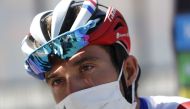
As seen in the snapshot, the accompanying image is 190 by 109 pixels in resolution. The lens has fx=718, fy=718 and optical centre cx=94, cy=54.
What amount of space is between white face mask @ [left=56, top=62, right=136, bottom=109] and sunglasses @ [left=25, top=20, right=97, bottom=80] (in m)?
0.19

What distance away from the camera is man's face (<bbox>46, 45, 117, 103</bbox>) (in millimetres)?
3496

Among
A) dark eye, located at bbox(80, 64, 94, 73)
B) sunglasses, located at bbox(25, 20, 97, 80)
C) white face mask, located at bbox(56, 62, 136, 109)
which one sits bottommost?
white face mask, located at bbox(56, 62, 136, 109)

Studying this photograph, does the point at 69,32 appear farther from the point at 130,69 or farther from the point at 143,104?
the point at 143,104

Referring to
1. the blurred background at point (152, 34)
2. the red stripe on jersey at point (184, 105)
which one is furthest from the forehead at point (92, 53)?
the blurred background at point (152, 34)

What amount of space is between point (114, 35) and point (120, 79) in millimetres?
230

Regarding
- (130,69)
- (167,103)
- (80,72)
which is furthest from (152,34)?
(80,72)

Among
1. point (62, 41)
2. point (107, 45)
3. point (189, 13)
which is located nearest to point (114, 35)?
point (107, 45)

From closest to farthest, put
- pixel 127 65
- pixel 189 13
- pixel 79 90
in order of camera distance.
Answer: pixel 79 90 < pixel 127 65 < pixel 189 13

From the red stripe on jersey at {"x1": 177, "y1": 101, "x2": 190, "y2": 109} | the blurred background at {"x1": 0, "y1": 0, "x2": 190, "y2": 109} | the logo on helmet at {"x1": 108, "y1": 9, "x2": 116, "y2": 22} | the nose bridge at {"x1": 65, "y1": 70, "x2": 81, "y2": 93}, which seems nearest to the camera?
the nose bridge at {"x1": 65, "y1": 70, "x2": 81, "y2": 93}

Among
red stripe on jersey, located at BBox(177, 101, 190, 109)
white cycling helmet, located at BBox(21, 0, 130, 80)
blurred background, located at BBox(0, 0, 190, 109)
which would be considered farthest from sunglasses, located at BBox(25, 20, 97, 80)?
blurred background, located at BBox(0, 0, 190, 109)

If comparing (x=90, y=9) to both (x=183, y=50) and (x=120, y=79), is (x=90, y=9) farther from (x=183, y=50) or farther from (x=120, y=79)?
(x=183, y=50)

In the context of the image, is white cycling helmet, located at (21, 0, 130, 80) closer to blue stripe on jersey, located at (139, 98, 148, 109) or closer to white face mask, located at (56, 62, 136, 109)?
white face mask, located at (56, 62, 136, 109)

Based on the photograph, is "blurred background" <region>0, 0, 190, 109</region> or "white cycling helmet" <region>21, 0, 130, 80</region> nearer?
"white cycling helmet" <region>21, 0, 130, 80</region>

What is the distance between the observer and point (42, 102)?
29.5 feet
